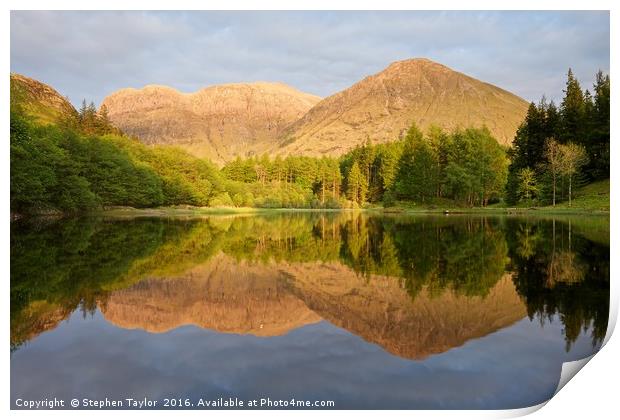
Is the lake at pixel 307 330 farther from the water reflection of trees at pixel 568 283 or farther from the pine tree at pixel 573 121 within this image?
the pine tree at pixel 573 121

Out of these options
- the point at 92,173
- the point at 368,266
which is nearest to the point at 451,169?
the point at 92,173

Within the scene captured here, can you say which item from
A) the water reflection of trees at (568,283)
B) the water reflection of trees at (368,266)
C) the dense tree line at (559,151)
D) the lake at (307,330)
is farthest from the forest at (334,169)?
the lake at (307,330)

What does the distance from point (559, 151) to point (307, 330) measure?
27144 millimetres

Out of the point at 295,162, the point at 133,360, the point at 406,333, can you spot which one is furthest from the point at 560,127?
the point at 295,162

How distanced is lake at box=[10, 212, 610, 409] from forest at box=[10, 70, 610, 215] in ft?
13.9

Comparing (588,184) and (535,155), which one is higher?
(535,155)

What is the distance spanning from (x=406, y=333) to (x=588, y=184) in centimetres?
1891

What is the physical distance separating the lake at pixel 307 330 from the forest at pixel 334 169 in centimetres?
425

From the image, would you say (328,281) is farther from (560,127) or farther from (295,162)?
(295,162)

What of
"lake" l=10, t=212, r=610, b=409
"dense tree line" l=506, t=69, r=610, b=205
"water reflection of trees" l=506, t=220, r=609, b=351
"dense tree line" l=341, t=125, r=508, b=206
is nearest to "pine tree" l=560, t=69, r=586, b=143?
"dense tree line" l=506, t=69, r=610, b=205

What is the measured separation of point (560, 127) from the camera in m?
28.6

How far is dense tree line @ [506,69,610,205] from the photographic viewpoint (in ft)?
53.2

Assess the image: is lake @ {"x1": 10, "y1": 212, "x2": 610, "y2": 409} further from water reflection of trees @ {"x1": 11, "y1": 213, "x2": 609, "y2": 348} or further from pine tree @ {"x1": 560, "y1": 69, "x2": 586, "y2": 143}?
pine tree @ {"x1": 560, "y1": 69, "x2": 586, "y2": 143}

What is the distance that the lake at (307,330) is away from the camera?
3.93 m
